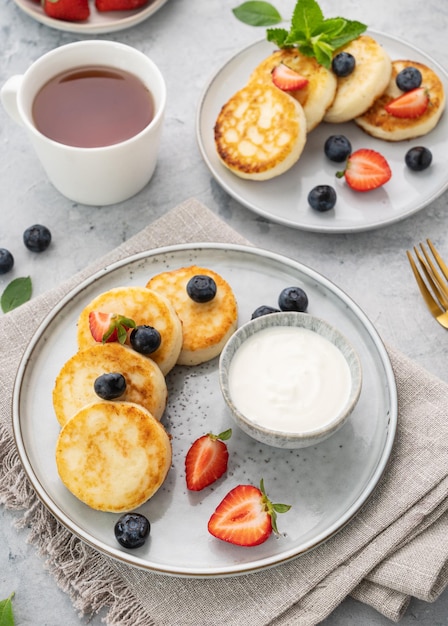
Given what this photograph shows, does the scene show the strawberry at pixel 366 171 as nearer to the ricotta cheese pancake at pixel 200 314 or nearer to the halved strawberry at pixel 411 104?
the halved strawberry at pixel 411 104

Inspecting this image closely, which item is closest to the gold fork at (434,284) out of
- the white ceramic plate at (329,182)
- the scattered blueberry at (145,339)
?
the white ceramic plate at (329,182)

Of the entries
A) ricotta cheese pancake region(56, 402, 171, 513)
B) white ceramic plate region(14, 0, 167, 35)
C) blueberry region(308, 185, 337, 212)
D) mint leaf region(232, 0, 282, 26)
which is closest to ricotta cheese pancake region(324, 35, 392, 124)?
blueberry region(308, 185, 337, 212)

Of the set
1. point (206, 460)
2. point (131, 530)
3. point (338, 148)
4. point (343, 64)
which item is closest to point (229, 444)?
point (206, 460)

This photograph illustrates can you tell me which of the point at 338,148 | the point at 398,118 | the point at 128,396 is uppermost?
the point at 398,118

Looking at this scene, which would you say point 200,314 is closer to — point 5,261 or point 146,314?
point 146,314

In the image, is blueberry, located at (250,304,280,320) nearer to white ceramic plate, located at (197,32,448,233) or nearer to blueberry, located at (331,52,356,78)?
white ceramic plate, located at (197,32,448,233)

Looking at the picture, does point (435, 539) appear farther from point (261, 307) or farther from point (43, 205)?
point (43, 205)
